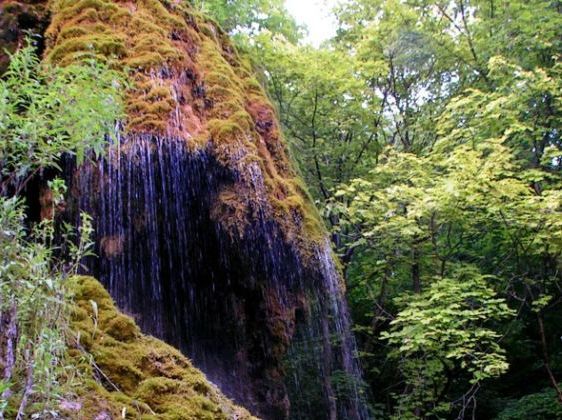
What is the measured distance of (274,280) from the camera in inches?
213

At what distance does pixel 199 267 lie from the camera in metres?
5.37

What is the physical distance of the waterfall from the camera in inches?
181

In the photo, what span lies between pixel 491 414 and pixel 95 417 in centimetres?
1100

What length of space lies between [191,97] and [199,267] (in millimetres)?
1892

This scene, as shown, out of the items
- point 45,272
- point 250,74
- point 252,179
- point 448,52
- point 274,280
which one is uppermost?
point 448,52

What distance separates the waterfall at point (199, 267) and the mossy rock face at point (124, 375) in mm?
1694

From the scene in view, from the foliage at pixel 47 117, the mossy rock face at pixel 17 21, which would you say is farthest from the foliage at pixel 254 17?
the foliage at pixel 47 117

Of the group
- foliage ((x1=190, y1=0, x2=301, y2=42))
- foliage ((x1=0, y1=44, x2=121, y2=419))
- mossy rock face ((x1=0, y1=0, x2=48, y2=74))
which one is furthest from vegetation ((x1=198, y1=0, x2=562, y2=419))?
foliage ((x1=0, y1=44, x2=121, y2=419))

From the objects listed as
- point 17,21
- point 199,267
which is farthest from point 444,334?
point 17,21

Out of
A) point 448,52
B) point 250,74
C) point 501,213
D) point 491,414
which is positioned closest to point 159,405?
point 250,74

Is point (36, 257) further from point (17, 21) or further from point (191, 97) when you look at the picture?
point (17, 21)

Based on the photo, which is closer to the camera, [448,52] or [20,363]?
[20,363]

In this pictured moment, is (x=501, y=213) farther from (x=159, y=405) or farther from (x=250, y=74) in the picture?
(x=159, y=405)

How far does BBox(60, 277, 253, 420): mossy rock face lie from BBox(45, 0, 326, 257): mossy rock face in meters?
2.18
